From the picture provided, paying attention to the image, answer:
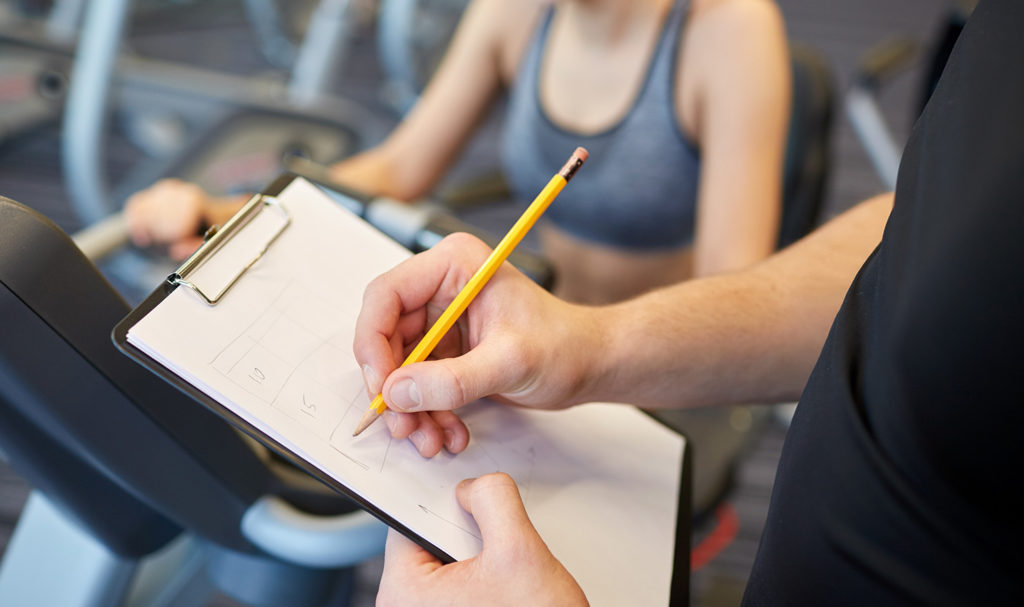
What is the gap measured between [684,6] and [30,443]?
89 cm

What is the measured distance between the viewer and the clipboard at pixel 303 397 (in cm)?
44

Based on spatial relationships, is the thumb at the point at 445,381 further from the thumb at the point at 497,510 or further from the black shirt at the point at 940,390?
the black shirt at the point at 940,390

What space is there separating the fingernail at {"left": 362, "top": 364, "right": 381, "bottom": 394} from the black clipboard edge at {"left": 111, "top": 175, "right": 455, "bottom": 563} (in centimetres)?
7

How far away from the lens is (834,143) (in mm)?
2203

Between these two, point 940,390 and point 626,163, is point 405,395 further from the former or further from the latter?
point 626,163

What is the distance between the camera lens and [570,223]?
1.12 metres

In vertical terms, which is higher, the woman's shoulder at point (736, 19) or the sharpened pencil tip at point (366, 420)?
the woman's shoulder at point (736, 19)

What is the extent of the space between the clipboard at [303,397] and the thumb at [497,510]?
18mm

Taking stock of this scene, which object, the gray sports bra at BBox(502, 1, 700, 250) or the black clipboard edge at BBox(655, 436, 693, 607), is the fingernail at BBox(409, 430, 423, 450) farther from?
the gray sports bra at BBox(502, 1, 700, 250)

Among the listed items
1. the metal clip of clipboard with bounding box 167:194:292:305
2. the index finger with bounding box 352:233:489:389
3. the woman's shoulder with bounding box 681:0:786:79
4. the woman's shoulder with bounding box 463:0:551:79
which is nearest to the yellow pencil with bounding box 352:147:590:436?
the index finger with bounding box 352:233:489:389

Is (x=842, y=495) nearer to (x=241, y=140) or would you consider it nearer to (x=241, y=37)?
(x=241, y=140)

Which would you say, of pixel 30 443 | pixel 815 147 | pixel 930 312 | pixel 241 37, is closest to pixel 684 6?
pixel 815 147

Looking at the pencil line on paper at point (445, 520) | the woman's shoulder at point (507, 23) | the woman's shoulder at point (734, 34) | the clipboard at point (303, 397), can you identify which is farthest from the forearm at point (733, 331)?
the woman's shoulder at point (507, 23)

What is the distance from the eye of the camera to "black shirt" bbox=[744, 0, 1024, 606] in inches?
11.7
